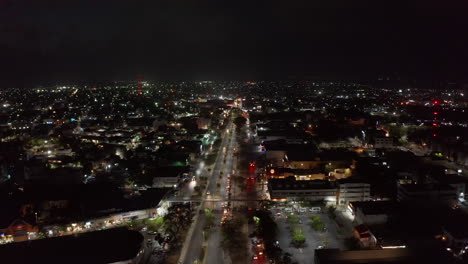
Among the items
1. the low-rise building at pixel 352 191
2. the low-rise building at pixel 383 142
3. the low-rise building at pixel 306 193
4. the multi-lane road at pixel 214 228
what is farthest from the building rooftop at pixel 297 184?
the low-rise building at pixel 383 142

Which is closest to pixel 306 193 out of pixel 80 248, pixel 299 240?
pixel 299 240

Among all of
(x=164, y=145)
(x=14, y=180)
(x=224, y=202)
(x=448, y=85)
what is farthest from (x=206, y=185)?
(x=448, y=85)

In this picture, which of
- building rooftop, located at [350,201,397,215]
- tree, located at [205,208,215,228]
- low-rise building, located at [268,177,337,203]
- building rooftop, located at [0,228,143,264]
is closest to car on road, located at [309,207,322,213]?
low-rise building, located at [268,177,337,203]

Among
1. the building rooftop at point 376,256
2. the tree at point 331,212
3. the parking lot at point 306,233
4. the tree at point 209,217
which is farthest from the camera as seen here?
the tree at point 331,212

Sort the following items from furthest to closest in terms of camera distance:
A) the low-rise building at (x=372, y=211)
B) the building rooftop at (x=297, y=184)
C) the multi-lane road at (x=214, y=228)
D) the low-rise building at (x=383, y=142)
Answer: the low-rise building at (x=383, y=142) → the building rooftop at (x=297, y=184) → the low-rise building at (x=372, y=211) → the multi-lane road at (x=214, y=228)

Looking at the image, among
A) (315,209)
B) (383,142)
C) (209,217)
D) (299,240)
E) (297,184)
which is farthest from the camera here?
(383,142)

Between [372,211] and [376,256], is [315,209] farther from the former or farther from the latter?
[376,256]

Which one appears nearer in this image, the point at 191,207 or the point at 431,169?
the point at 191,207

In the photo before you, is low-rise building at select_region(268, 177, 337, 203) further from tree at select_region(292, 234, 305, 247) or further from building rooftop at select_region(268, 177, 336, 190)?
tree at select_region(292, 234, 305, 247)

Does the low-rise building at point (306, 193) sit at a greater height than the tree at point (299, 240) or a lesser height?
greater

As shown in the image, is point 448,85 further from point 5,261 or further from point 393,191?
point 5,261

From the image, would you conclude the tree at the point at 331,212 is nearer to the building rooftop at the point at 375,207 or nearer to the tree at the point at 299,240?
the building rooftop at the point at 375,207
